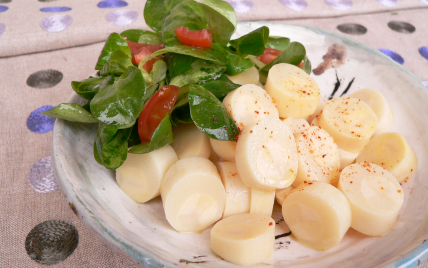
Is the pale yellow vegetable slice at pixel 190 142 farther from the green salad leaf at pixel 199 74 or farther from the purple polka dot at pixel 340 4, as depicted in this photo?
the purple polka dot at pixel 340 4

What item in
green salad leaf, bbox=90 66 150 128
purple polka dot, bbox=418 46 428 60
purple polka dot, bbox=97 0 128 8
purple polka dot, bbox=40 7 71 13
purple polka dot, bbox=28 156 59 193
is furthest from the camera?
purple polka dot, bbox=97 0 128 8

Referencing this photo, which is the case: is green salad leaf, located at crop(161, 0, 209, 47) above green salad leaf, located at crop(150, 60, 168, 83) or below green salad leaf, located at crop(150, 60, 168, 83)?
above

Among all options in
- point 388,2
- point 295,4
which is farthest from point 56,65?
point 388,2

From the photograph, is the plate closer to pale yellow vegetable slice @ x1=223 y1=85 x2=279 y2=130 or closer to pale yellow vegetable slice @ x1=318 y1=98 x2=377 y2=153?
pale yellow vegetable slice @ x1=318 y1=98 x2=377 y2=153

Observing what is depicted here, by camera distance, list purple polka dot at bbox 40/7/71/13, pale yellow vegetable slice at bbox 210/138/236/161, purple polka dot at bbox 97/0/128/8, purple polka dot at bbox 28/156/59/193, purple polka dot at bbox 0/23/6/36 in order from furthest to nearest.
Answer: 1. purple polka dot at bbox 97/0/128/8
2. purple polka dot at bbox 40/7/71/13
3. purple polka dot at bbox 0/23/6/36
4. purple polka dot at bbox 28/156/59/193
5. pale yellow vegetable slice at bbox 210/138/236/161

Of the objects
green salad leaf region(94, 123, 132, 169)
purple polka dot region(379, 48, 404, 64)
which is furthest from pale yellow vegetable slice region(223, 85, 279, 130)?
purple polka dot region(379, 48, 404, 64)

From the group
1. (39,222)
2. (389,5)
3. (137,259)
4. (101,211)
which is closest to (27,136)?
(39,222)

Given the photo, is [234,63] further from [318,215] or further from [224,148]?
[318,215]

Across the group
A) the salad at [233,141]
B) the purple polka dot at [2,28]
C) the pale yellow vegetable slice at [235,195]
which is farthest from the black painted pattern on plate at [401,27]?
the purple polka dot at [2,28]
